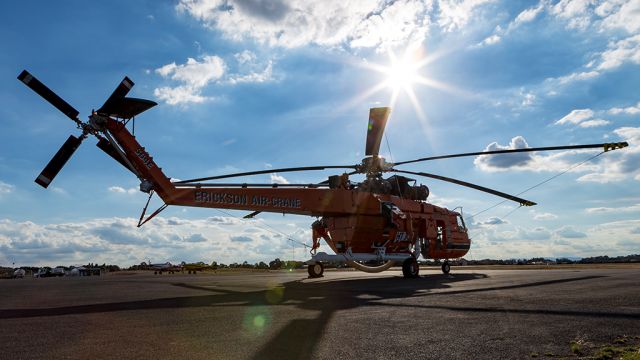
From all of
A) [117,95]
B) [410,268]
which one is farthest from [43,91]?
[410,268]

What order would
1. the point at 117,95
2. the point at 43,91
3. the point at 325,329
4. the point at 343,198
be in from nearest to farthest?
the point at 325,329 → the point at 43,91 → the point at 117,95 → the point at 343,198

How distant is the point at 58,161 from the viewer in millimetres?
15203

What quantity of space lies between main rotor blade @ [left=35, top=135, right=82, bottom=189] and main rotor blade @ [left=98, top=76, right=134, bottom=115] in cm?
146

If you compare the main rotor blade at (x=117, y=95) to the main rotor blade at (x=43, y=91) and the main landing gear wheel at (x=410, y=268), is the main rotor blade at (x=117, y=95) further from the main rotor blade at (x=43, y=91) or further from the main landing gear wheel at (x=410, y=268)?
the main landing gear wheel at (x=410, y=268)

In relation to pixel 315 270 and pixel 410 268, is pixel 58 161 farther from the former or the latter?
pixel 410 268

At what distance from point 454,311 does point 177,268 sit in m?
56.2

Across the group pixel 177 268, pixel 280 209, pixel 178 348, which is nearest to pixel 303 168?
pixel 280 209

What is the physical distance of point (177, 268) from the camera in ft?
197

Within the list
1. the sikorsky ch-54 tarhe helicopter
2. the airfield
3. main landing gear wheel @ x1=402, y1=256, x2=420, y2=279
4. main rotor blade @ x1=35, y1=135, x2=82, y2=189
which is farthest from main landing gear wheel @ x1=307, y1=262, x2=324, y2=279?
main rotor blade @ x1=35, y1=135, x2=82, y2=189

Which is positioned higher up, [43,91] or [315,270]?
[43,91]

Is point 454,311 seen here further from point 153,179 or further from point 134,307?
point 153,179

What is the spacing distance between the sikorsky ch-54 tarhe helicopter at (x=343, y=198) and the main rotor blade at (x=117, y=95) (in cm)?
3

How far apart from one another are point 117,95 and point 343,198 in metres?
12.2

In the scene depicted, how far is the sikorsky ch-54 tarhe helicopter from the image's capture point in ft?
52.3
